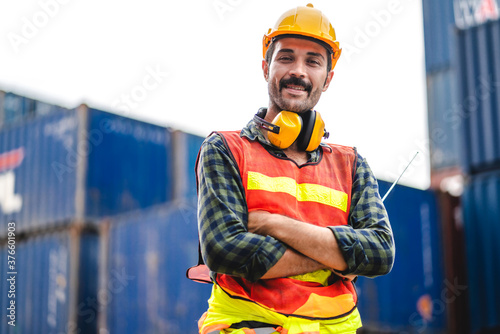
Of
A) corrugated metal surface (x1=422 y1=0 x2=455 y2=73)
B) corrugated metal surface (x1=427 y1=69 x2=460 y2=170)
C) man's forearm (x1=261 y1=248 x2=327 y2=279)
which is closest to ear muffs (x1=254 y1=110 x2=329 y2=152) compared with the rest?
man's forearm (x1=261 y1=248 x2=327 y2=279)

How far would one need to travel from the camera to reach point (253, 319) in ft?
7.10

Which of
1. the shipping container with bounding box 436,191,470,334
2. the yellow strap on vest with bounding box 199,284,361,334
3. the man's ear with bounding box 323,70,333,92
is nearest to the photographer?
the yellow strap on vest with bounding box 199,284,361,334

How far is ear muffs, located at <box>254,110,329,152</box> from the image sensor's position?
2.38m

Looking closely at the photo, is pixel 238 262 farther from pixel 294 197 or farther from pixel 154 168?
pixel 154 168

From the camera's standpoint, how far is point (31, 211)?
14.8 metres

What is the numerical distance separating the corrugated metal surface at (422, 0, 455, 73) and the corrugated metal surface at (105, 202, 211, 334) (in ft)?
35.3

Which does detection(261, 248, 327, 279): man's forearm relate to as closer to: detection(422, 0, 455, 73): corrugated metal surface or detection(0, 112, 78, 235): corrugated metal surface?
detection(0, 112, 78, 235): corrugated metal surface

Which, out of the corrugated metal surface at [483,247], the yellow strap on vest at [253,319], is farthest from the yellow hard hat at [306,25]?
the corrugated metal surface at [483,247]

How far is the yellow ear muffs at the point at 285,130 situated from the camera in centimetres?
238

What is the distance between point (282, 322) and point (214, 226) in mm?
389

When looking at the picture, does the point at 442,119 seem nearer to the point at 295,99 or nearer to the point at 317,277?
the point at 295,99

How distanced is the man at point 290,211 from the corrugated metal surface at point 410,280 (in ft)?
32.6

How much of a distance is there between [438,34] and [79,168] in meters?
12.1

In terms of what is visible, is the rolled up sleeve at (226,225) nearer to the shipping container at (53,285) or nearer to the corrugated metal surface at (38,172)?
the shipping container at (53,285)
